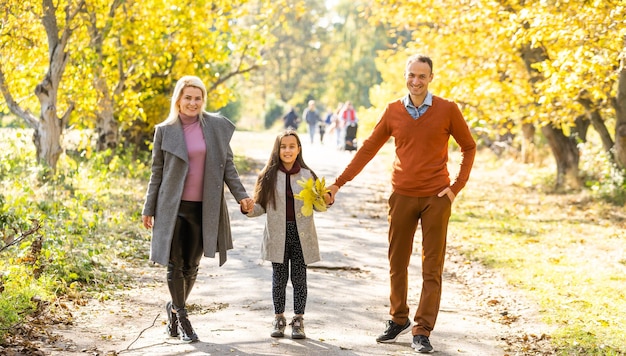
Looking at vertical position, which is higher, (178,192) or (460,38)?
(460,38)

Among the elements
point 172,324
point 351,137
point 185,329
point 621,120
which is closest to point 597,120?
point 621,120

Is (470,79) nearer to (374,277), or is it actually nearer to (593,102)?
(593,102)

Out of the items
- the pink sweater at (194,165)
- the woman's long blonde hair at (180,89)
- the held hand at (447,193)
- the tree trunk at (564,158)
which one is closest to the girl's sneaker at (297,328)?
the pink sweater at (194,165)

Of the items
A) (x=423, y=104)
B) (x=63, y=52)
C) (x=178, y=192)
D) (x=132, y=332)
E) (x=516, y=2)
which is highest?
(x=516, y=2)

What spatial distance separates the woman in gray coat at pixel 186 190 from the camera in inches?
264

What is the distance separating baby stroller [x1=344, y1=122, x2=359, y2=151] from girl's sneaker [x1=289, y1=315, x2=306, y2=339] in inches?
944

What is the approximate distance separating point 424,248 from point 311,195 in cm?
→ 98

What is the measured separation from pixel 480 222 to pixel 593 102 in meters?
4.15

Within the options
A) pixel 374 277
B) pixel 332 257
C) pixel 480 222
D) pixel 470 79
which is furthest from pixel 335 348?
pixel 470 79

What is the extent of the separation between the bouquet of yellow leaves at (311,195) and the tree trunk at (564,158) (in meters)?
14.7

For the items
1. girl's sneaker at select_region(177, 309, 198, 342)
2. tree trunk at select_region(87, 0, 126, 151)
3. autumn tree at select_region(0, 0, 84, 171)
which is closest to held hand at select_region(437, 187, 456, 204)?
girl's sneaker at select_region(177, 309, 198, 342)

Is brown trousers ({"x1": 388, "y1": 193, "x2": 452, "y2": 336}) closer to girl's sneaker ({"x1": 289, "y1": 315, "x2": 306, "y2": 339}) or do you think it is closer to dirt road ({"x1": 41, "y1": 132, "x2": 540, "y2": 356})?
dirt road ({"x1": 41, "y1": 132, "x2": 540, "y2": 356})

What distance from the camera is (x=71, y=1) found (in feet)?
49.0

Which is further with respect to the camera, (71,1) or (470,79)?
(470,79)
